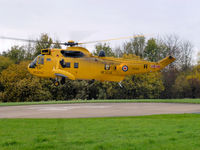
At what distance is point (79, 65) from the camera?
23859 mm

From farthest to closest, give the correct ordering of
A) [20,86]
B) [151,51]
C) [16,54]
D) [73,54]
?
1. [151,51]
2. [16,54]
3. [20,86]
4. [73,54]

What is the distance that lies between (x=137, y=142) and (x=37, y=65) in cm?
1794

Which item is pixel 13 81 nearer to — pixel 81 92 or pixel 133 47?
pixel 81 92

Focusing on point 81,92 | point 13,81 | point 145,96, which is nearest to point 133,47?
point 145,96

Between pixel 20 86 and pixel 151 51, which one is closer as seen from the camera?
pixel 20 86

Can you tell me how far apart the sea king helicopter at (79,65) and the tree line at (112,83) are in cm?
1630

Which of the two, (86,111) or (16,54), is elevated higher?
(16,54)

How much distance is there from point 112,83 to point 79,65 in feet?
105

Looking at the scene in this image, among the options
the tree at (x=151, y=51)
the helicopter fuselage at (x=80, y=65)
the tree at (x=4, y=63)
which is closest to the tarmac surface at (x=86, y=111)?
the helicopter fuselage at (x=80, y=65)

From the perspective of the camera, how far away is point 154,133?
1024 cm

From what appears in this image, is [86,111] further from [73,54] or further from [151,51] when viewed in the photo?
[151,51]

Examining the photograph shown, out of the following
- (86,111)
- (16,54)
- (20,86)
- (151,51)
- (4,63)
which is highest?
(151,51)

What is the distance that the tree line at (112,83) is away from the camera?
1929 inches

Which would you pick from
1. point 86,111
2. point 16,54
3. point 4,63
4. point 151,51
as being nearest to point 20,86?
point 4,63
